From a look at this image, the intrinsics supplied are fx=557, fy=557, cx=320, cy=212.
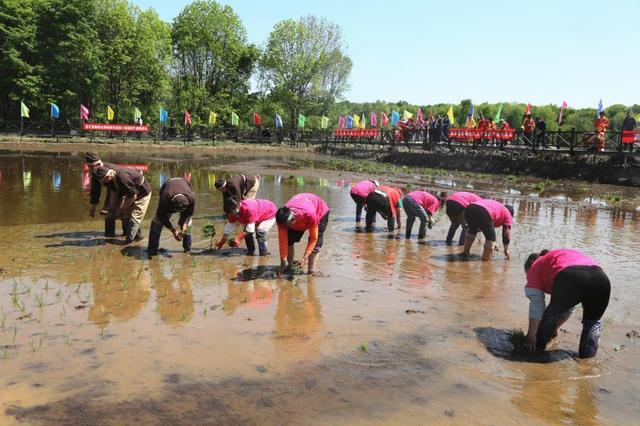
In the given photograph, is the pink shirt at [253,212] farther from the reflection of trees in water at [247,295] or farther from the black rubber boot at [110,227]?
the black rubber boot at [110,227]

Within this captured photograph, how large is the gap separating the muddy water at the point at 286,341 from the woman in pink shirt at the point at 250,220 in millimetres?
280

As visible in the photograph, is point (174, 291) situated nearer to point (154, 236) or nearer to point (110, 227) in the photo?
point (154, 236)

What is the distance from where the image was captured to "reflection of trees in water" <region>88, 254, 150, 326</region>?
6.07 meters

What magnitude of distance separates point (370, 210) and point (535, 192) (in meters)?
10.9

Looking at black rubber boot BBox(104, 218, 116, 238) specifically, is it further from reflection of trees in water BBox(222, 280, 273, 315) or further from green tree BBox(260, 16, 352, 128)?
green tree BBox(260, 16, 352, 128)

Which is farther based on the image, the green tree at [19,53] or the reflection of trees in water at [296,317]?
the green tree at [19,53]

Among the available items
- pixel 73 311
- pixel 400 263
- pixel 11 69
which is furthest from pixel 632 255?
pixel 11 69

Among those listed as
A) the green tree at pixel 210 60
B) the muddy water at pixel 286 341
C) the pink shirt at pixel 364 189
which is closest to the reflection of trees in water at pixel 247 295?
the muddy water at pixel 286 341

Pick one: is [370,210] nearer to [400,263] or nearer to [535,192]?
[400,263]

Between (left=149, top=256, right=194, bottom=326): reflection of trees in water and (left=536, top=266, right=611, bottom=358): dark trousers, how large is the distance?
3.66 m

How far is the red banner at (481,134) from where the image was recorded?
92.8ft

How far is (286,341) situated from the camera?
5492 mm

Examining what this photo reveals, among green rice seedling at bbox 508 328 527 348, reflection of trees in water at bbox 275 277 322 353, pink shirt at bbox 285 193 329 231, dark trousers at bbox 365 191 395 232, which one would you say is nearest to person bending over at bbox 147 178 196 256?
pink shirt at bbox 285 193 329 231

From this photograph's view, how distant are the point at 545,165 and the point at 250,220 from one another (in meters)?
19.9
